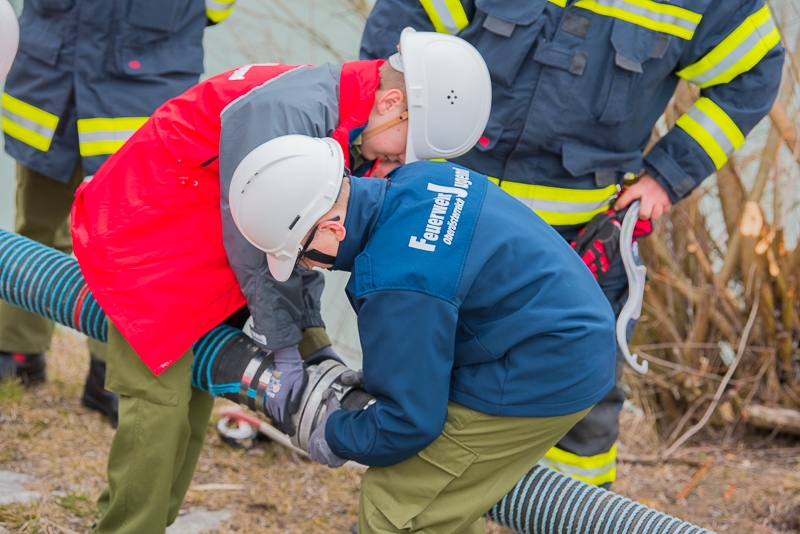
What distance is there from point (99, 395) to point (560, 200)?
187 cm

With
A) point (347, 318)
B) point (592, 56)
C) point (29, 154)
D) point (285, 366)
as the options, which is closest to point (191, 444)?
point (285, 366)

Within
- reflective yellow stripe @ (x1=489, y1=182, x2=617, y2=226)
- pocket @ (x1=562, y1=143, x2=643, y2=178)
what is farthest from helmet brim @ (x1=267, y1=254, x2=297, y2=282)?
pocket @ (x1=562, y1=143, x2=643, y2=178)

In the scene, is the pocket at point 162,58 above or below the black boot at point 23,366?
above

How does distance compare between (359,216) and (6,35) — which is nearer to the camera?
(359,216)

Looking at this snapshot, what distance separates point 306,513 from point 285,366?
2.71 feet

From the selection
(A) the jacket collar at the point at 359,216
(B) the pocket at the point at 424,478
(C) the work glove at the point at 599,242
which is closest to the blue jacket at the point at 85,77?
(A) the jacket collar at the point at 359,216

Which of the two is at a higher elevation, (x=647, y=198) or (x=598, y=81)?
(x=598, y=81)

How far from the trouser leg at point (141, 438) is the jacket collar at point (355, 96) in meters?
0.74

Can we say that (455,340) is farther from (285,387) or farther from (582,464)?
(582,464)

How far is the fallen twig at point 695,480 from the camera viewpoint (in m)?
3.32

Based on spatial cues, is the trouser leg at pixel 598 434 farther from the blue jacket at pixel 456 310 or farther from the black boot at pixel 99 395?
the black boot at pixel 99 395

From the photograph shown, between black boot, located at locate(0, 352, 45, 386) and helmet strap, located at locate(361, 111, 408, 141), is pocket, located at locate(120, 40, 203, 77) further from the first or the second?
black boot, located at locate(0, 352, 45, 386)

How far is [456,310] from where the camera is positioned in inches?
69.1

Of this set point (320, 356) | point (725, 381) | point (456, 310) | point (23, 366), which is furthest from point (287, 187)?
point (725, 381)
